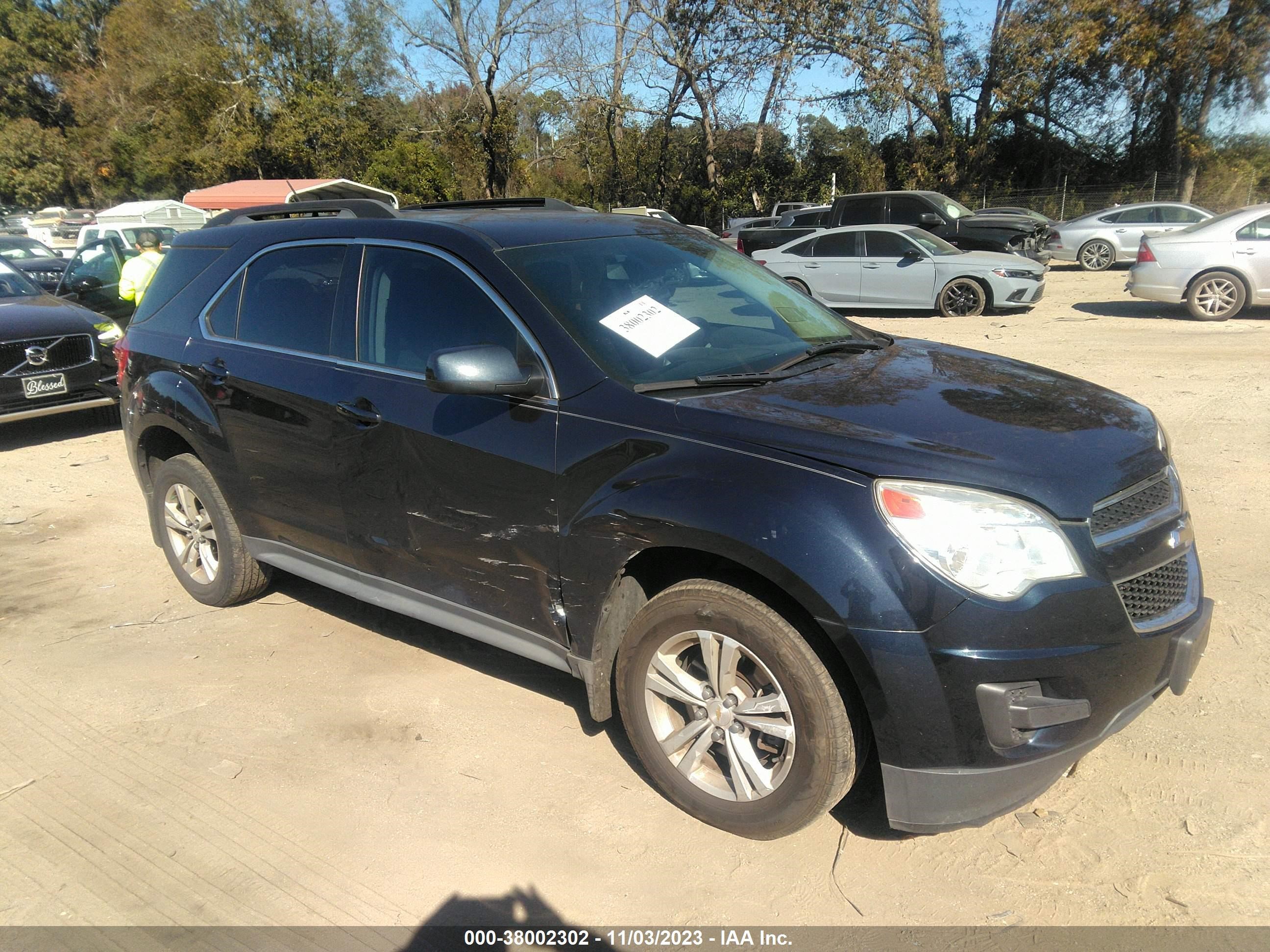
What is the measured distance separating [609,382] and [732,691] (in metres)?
1.08

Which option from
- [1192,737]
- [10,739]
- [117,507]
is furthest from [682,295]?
[117,507]

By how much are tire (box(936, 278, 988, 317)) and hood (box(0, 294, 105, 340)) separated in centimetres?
1126

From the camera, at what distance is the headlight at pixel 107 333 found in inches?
363

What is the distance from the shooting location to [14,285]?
9992mm

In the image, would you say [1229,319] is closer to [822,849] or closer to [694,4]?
[822,849]

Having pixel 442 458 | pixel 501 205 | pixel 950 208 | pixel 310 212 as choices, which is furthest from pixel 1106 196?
pixel 442 458

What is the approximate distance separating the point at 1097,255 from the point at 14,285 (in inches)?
807

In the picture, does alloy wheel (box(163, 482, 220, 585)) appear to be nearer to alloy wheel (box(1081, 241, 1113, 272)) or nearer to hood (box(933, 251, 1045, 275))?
hood (box(933, 251, 1045, 275))

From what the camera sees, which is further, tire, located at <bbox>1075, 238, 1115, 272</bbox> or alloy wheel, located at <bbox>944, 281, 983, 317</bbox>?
tire, located at <bbox>1075, 238, 1115, 272</bbox>

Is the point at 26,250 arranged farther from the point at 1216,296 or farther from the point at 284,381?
the point at 1216,296

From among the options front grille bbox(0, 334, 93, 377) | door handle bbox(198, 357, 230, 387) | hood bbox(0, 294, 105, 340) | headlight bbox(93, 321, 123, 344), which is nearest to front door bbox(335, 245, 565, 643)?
door handle bbox(198, 357, 230, 387)

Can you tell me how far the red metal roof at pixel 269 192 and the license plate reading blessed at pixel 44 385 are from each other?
14929 mm

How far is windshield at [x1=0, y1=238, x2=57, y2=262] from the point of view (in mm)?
17164

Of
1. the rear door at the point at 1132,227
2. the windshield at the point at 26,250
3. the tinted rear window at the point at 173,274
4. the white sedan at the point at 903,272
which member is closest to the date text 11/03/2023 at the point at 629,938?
the tinted rear window at the point at 173,274
